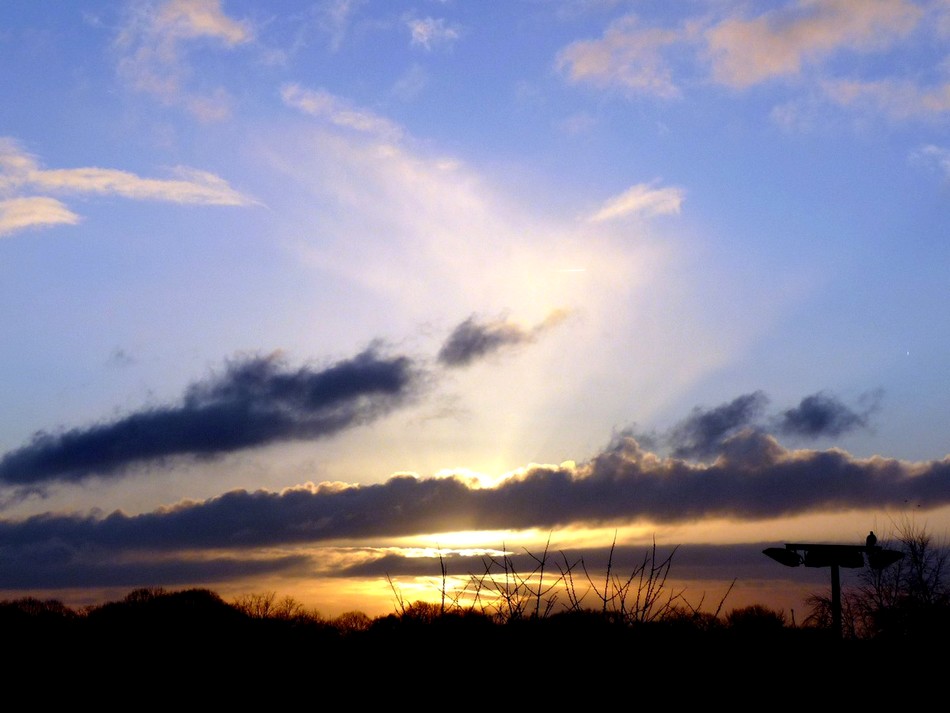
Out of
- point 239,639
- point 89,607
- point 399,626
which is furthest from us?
point 89,607

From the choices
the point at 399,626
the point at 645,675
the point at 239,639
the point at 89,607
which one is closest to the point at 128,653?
the point at 239,639

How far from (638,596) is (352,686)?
3752 mm

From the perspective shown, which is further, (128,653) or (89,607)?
(89,607)

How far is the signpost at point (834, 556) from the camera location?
23547 mm

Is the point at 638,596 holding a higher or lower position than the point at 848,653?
higher

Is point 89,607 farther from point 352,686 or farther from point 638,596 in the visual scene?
point 638,596

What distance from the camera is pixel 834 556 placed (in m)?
23.6

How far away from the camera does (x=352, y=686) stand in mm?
11023

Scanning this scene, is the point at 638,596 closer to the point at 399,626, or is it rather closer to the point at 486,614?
the point at 486,614

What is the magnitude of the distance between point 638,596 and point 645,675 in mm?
1038

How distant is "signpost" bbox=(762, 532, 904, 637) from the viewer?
927 inches

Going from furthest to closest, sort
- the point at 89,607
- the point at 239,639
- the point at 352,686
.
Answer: the point at 89,607 → the point at 239,639 → the point at 352,686

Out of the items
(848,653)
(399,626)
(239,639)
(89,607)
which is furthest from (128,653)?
(89,607)

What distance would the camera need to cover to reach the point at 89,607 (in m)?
29.6
